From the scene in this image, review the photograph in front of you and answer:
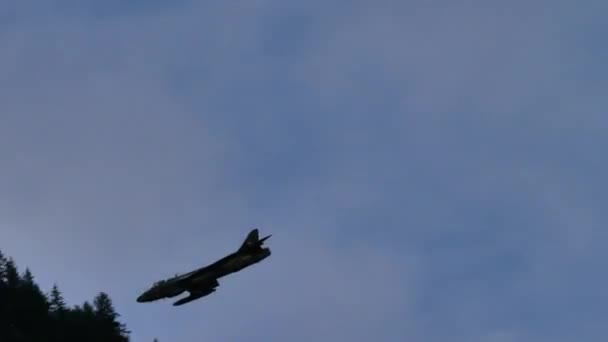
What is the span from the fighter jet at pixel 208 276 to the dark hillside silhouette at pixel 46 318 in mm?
77774

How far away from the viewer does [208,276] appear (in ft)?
297

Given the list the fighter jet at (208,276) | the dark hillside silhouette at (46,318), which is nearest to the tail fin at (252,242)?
the fighter jet at (208,276)

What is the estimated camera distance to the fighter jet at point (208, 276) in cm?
8812

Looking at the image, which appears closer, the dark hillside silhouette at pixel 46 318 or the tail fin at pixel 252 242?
the tail fin at pixel 252 242

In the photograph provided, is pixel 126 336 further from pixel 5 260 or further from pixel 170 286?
pixel 170 286

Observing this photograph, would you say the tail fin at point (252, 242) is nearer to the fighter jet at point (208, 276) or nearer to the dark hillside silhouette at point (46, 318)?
the fighter jet at point (208, 276)

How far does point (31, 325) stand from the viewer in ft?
578

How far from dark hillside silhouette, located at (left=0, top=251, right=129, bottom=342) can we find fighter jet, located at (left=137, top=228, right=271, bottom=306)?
3062 inches

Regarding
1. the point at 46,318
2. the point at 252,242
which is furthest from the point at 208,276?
the point at 46,318

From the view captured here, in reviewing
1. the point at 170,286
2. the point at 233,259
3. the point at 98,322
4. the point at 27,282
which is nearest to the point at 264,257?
the point at 233,259

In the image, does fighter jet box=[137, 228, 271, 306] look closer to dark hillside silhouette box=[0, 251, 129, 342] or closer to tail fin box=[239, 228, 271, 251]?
tail fin box=[239, 228, 271, 251]

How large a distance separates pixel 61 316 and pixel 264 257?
97.7 m

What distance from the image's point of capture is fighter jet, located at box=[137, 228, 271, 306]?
88125mm

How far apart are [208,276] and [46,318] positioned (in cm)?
9398
